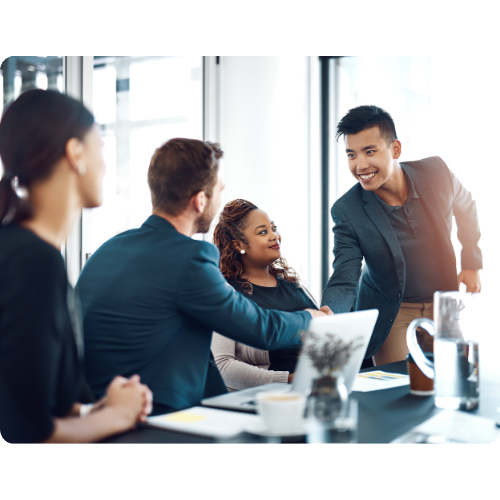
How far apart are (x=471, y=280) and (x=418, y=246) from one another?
28 centimetres

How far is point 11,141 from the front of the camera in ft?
3.28

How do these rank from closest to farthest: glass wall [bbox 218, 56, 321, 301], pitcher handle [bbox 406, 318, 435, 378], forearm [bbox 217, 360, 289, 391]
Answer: pitcher handle [bbox 406, 318, 435, 378], forearm [bbox 217, 360, 289, 391], glass wall [bbox 218, 56, 321, 301]

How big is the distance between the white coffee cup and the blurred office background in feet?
6.72

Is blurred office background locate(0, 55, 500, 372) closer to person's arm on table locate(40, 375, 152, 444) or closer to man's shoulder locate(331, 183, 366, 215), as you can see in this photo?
man's shoulder locate(331, 183, 366, 215)

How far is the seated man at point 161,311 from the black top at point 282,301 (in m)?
0.70

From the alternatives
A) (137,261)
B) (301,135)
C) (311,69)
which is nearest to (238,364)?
(137,261)

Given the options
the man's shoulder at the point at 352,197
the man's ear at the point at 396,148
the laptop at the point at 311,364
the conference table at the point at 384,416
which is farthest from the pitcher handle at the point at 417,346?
the man's ear at the point at 396,148

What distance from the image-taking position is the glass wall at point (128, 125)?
287cm

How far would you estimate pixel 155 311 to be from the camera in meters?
1.21

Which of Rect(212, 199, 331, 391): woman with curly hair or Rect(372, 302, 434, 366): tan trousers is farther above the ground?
Rect(212, 199, 331, 391): woman with curly hair

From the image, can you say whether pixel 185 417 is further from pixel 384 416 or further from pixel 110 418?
pixel 384 416

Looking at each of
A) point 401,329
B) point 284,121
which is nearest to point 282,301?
point 401,329

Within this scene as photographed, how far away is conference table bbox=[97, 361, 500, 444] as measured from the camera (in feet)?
3.15

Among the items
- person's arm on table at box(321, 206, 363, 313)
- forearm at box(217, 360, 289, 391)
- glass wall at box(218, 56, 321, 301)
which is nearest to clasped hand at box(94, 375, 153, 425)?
forearm at box(217, 360, 289, 391)
